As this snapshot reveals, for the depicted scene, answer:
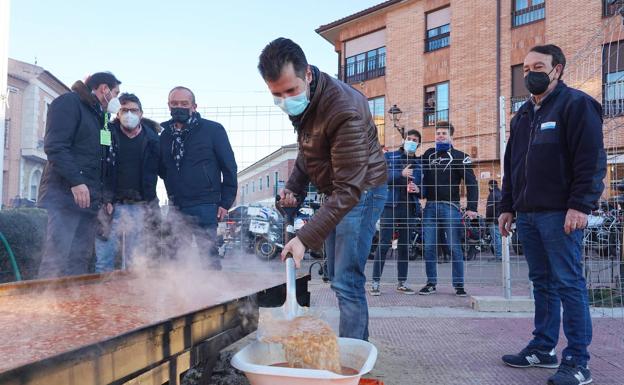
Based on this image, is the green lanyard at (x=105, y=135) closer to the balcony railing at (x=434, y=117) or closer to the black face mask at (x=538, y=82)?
the black face mask at (x=538, y=82)

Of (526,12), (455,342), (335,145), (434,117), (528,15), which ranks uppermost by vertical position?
(526,12)

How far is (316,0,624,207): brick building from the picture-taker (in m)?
18.2

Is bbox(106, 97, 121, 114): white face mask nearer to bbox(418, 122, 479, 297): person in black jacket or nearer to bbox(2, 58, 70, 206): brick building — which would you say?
bbox(418, 122, 479, 297): person in black jacket

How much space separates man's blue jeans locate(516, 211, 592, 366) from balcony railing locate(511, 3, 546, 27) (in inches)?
720

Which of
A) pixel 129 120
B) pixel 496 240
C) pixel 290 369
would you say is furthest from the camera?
pixel 496 240

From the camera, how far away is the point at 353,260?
313 cm

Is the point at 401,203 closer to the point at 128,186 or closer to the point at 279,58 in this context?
the point at 128,186

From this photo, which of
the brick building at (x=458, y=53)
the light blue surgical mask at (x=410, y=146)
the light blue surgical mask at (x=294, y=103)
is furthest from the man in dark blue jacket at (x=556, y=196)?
the brick building at (x=458, y=53)

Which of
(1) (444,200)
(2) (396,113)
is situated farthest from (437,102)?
(1) (444,200)

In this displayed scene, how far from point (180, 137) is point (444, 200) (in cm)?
355

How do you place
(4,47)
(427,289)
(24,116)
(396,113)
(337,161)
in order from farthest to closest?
(24,116) < (396,113) < (427,289) < (4,47) < (337,161)

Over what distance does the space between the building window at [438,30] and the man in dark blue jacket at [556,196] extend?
19642mm

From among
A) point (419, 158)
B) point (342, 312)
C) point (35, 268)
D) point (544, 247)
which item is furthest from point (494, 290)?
point (35, 268)

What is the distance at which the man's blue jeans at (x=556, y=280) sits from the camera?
3223 millimetres
